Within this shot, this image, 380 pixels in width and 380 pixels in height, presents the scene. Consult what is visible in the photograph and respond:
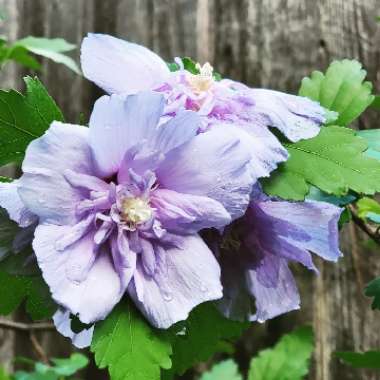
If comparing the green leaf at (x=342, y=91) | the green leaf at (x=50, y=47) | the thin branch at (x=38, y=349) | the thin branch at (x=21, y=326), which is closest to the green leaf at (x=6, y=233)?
the green leaf at (x=342, y=91)

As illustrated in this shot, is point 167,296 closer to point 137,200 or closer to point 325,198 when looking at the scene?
point 137,200

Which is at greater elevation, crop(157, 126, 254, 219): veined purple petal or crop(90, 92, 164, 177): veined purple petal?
crop(90, 92, 164, 177): veined purple petal

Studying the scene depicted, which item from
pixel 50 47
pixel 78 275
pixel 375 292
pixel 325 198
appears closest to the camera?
pixel 78 275

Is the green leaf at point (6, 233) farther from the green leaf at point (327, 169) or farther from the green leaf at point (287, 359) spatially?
the green leaf at point (287, 359)

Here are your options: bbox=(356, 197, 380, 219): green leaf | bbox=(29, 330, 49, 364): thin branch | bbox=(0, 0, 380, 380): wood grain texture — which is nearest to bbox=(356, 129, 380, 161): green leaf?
bbox=(356, 197, 380, 219): green leaf

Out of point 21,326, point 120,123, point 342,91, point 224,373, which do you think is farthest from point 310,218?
point 21,326

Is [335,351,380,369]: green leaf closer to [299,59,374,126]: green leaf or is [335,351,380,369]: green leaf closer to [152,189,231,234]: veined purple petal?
[299,59,374,126]: green leaf

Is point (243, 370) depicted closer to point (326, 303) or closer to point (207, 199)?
point (326, 303)
